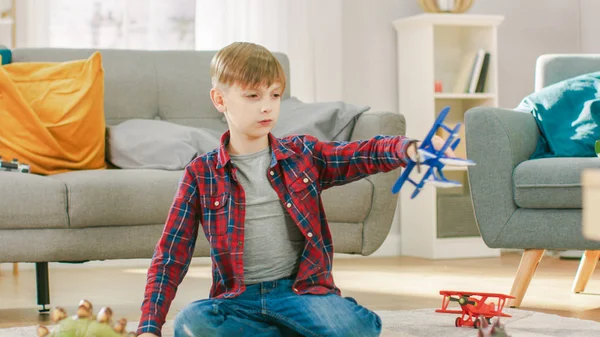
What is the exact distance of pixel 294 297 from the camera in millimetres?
1459

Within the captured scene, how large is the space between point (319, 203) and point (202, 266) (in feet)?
7.51

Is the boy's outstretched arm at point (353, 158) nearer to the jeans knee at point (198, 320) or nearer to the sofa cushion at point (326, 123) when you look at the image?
the jeans knee at point (198, 320)

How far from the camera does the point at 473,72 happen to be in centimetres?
407

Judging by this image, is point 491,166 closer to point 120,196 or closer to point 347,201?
point 347,201

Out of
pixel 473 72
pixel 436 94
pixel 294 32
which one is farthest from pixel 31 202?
pixel 473 72

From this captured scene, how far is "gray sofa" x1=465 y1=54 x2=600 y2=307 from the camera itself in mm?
2264

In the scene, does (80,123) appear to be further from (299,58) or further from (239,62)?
(299,58)

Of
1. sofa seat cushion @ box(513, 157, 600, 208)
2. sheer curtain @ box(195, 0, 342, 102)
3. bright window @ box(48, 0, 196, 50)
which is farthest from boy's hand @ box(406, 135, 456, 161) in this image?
bright window @ box(48, 0, 196, 50)

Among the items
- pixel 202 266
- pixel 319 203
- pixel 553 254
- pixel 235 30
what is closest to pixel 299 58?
pixel 235 30

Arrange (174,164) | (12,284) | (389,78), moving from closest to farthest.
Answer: (174,164)
(12,284)
(389,78)

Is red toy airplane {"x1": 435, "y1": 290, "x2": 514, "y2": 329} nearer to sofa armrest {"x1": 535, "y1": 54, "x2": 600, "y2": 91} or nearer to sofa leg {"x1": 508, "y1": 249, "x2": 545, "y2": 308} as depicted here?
sofa leg {"x1": 508, "y1": 249, "x2": 545, "y2": 308}

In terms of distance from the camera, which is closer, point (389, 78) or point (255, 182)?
point (255, 182)

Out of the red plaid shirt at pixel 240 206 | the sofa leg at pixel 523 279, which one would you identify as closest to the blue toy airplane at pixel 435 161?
the red plaid shirt at pixel 240 206

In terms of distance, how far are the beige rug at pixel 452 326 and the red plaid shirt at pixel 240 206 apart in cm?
48
